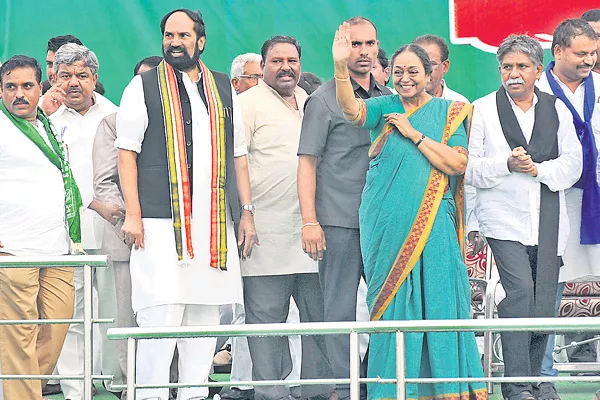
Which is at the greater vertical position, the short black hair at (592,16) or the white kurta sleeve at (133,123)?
the short black hair at (592,16)

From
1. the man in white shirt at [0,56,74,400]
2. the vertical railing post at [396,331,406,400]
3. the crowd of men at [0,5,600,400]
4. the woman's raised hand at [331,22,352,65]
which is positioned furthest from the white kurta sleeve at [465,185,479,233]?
the vertical railing post at [396,331,406,400]

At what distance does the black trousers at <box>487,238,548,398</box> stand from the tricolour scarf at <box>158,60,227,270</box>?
49.8 inches

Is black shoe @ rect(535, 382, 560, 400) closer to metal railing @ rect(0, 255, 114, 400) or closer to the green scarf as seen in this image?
metal railing @ rect(0, 255, 114, 400)

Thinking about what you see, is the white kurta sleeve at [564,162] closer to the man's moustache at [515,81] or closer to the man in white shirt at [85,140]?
the man's moustache at [515,81]

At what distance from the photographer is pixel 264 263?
5.89 meters

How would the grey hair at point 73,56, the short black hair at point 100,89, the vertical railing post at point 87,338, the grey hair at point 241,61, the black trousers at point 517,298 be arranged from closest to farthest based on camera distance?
the vertical railing post at point 87,338, the black trousers at point 517,298, the grey hair at point 73,56, the grey hair at point 241,61, the short black hair at point 100,89

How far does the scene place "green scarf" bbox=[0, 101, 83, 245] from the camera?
226 inches

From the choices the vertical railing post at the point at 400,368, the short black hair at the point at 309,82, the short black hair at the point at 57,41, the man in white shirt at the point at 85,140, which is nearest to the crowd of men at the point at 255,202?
the man in white shirt at the point at 85,140

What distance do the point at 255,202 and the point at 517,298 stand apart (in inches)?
51.7

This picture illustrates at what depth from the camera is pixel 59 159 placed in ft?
19.0

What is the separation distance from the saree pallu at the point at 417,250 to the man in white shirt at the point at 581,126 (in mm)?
888

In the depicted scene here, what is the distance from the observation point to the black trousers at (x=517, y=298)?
564 cm

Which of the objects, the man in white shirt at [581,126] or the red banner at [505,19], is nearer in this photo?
the man in white shirt at [581,126]

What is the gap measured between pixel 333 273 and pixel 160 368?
91 cm
